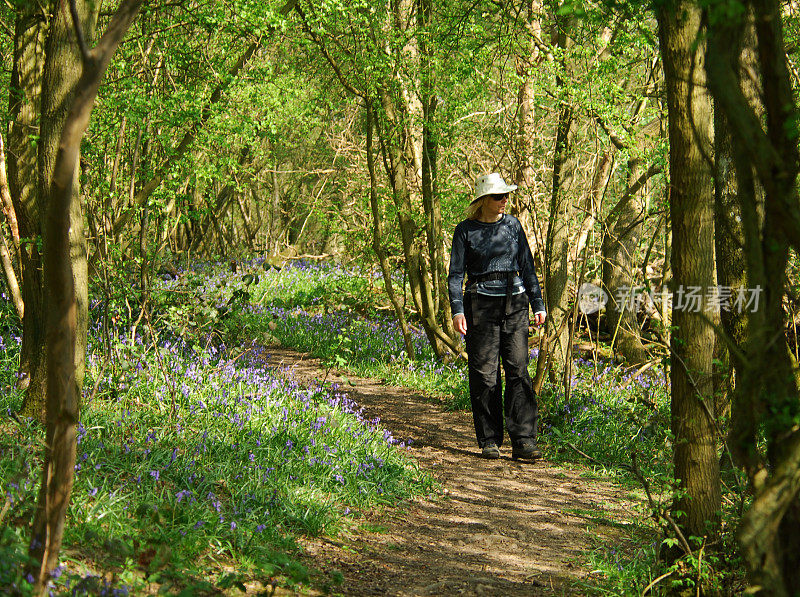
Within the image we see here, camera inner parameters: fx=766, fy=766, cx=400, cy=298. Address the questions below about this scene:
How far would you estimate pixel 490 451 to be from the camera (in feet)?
21.1

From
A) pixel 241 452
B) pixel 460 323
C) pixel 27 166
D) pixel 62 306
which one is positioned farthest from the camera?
pixel 460 323

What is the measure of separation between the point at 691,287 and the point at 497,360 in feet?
9.97

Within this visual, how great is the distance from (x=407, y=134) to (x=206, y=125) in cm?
287

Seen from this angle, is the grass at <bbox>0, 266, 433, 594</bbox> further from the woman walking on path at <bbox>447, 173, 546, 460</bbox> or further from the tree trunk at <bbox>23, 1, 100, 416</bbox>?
the woman walking on path at <bbox>447, 173, 546, 460</bbox>

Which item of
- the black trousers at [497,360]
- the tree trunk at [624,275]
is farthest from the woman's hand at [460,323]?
the tree trunk at [624,275]

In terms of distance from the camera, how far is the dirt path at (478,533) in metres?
3.91

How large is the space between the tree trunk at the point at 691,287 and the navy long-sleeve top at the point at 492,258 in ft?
9.08

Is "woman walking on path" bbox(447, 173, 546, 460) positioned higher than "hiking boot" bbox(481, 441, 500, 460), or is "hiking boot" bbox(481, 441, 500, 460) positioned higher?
"woman walking on path" bbox(447, 173, 546, 460)

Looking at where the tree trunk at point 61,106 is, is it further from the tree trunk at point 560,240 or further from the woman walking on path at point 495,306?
the tree trunk at point 560,240

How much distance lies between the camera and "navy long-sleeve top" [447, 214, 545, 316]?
6285 mm

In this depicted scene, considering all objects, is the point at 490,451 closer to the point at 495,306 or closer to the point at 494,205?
the point at 495,306

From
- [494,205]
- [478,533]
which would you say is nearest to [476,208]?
[494,205]

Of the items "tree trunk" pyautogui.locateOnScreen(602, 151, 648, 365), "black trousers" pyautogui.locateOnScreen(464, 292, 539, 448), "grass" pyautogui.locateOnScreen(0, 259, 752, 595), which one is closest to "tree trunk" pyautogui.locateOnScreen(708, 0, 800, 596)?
"grass" pyautogui.locateOnScreen(0, 259, 752, 595)

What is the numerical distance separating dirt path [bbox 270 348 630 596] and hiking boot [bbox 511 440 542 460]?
0.07 m
